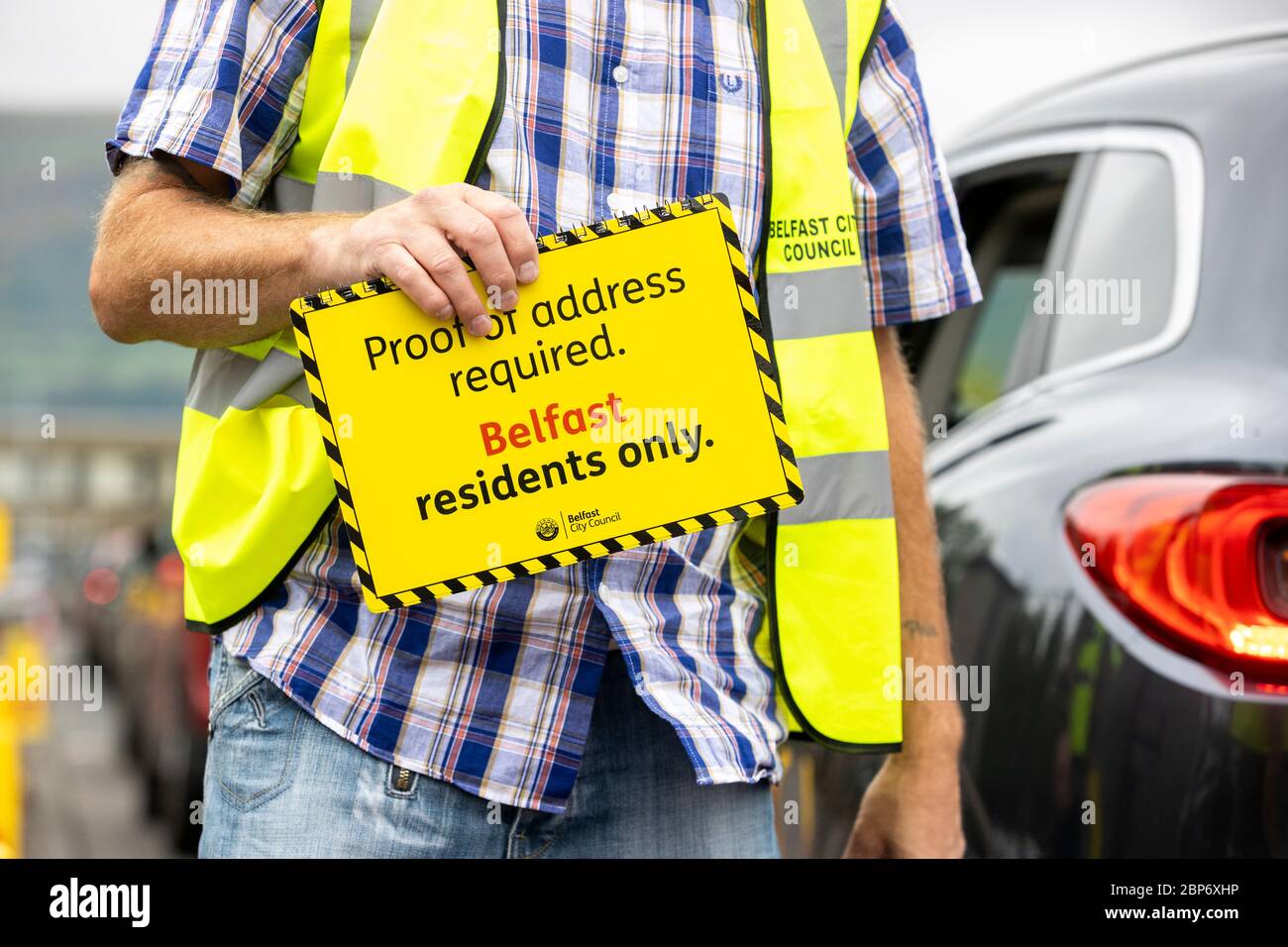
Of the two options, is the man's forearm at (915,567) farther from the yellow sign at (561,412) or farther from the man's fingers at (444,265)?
the man's fingers at (444,265)

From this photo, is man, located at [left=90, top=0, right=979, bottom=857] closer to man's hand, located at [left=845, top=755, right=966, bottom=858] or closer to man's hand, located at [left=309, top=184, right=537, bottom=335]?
man's hand, located at [left=309, top=184, right=537, bottom=335]

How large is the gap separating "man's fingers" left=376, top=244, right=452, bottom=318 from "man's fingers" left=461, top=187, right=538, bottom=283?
82 millimetres

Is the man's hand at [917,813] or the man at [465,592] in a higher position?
the man at [465,592]

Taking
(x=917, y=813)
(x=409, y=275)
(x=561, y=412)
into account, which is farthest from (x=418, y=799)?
(x=917, y=813)

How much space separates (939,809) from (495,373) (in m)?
0.96

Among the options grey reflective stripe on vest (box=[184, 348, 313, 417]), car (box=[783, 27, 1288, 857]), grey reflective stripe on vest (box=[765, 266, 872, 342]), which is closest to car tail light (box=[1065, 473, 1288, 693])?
car (box=[783, 27, 1288, 857])

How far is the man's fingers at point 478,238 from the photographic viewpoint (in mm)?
1426

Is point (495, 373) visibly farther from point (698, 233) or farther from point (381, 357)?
point (698, 233)

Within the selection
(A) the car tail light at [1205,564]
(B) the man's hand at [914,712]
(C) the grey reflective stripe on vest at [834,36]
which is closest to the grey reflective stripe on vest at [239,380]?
(C) the grey reflective stripe on vest at [834,36]

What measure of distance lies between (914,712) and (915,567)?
8.3 inches

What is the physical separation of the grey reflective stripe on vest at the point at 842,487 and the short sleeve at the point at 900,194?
30cm
